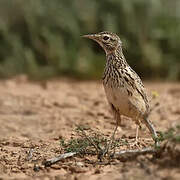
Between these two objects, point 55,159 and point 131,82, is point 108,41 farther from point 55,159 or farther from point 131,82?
point 55,159

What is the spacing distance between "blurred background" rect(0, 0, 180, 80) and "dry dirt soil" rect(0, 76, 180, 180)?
1.19 feet

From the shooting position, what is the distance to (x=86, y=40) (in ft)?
38.2

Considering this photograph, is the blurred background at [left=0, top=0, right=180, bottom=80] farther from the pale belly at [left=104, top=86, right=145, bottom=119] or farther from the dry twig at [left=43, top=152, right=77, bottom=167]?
the dry twig at [left=43, top=152, right=77, bottom=167]

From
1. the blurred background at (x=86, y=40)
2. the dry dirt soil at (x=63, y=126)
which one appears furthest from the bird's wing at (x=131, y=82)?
the blurred background at (x=86, y=40)

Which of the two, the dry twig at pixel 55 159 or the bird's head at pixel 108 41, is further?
the bird's head at pixel 108 41

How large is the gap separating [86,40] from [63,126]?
14.1 ft

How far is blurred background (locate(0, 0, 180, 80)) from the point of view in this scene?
11172 millimetres

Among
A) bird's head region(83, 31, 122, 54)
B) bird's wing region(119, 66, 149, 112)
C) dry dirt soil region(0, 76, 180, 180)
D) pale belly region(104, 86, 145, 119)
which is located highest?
bird's head region(83, 31, 122, 54)

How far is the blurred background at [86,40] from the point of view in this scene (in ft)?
36.7

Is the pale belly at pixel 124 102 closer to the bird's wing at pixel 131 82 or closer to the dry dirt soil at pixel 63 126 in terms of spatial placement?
the bird's wing at pixel 131 82

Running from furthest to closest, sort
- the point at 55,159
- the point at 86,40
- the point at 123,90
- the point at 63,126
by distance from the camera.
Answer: the point at 86,40
the point at 63,126
the point at 123,90
the point at 55,159

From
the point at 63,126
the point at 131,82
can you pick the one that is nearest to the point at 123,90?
the point at 131,82

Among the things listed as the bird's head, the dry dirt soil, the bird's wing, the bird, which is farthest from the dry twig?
the bird's head

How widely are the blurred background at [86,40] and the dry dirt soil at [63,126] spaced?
364mm
